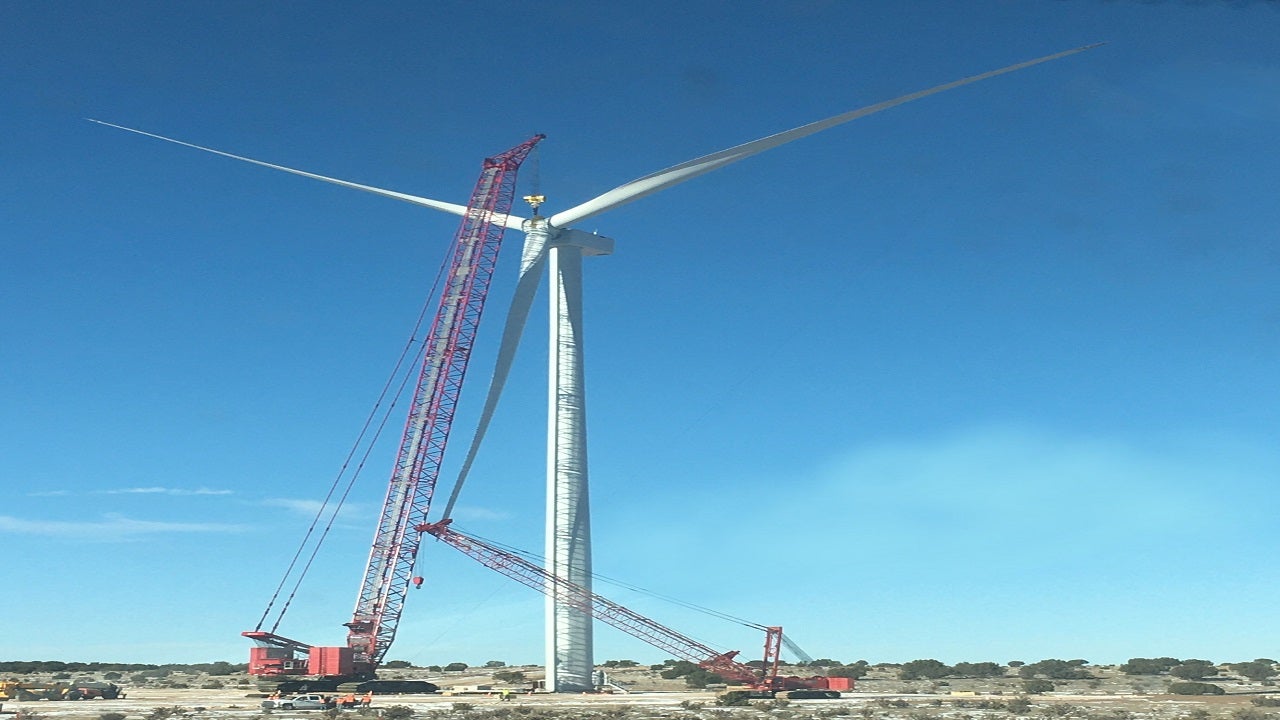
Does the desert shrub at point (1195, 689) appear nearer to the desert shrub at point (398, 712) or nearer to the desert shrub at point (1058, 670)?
the desert shrub at point (1058, 670)

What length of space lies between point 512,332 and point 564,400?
30.0 feet

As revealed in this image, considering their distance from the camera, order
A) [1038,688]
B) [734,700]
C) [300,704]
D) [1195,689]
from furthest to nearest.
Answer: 1. [1038,688]
2. [1195,689]
3. [734,700]
4. [300,704]

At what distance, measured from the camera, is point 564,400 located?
123m

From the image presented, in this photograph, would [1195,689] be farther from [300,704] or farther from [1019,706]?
[300,704]

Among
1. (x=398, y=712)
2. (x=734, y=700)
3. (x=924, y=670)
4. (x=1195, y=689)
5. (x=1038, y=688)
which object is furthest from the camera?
(x=924, y=670)

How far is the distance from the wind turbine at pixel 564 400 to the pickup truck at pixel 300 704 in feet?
88.0

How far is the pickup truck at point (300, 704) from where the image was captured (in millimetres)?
92062

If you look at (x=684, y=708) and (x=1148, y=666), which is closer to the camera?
(x=684, y=708)

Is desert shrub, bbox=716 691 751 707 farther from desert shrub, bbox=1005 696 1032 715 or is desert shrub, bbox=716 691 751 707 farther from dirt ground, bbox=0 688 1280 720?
desert shrub, bbox=1005 696 1032 715

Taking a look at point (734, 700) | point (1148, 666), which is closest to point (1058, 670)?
point (1148, 666)

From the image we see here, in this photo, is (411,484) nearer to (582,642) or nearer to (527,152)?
(582,642)

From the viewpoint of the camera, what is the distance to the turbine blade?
122125 millimetres

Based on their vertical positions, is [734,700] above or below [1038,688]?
below

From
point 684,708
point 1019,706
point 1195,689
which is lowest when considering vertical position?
point 684,708
